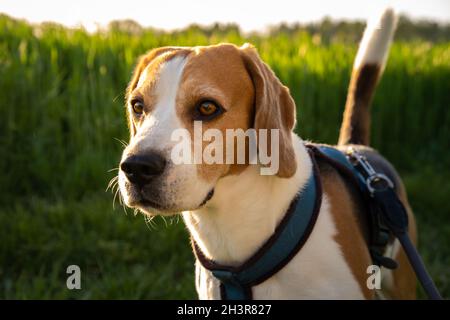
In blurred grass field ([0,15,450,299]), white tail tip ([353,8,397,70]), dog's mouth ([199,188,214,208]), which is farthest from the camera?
blurred grass field ([0,15,450,299])

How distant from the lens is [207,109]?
2.61m

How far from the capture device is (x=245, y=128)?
2.73m

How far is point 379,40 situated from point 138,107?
5.77ft

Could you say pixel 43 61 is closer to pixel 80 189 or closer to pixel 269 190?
pixel 80 189

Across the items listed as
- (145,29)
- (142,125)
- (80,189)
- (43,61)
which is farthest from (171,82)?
(145,29)

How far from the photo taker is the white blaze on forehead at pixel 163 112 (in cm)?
246

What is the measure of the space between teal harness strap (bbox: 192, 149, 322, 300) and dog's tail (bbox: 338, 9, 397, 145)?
47.1 inches

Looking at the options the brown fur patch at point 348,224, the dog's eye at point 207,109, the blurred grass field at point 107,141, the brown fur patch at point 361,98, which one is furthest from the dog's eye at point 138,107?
the blurred grass field at point 107,141

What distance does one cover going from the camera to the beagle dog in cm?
250
